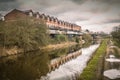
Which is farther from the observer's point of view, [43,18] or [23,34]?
[43,18]

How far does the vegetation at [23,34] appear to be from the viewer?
19359 millimetres

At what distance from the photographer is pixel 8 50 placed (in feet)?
64.0

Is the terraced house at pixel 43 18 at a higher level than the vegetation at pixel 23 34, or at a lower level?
higher

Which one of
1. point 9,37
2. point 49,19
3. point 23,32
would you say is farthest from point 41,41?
point 49,19

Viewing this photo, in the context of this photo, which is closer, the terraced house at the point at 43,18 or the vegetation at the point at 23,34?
the vegetation at the point at 23,34

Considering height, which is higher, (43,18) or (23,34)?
(43,18)

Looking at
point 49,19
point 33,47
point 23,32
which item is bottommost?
point 33,47

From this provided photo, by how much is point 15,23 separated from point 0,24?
2263mm

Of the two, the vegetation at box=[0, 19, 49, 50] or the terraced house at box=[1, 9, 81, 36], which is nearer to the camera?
the vegetation at box=[0, 19, 49, 50]

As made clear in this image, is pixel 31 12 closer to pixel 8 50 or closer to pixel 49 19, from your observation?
pixel 49 19

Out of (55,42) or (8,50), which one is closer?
(8,50)

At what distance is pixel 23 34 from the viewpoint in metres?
21.0

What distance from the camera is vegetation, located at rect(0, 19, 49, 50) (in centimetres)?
1936

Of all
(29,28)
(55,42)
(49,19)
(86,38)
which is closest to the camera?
(29,28)
